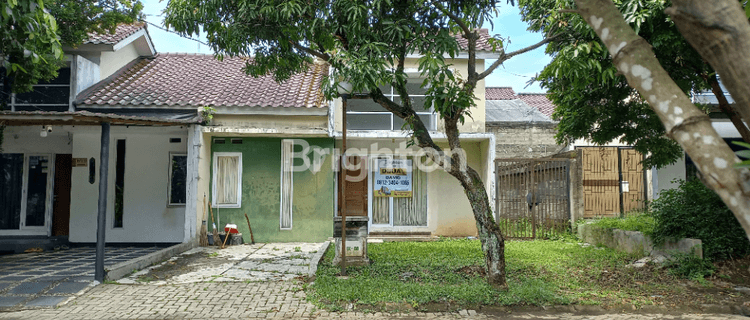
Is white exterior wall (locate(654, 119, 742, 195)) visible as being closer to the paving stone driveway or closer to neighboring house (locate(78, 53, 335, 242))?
neighboring house (locate(78, 53, 335, 242))

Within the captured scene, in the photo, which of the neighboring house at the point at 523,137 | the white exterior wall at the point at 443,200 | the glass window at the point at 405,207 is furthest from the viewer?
the neighboring house at the point at 523,137

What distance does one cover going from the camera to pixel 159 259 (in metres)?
8.58

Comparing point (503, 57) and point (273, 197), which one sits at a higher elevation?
point (503, 57)

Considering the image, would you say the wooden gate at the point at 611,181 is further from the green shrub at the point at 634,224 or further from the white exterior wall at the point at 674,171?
the green shrub at the point at 634,224

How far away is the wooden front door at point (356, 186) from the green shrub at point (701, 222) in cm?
706

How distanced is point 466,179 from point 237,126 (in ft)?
22.4

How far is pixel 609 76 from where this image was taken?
21.0 ft

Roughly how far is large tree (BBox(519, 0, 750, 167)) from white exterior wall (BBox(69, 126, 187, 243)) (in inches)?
332

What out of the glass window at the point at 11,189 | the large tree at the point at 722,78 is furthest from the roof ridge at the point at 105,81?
the large tree at the point at 722,78

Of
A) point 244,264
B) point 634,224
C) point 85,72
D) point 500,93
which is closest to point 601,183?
point 634,224

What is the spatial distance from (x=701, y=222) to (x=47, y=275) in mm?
10190

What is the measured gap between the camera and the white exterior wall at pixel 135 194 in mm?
11047

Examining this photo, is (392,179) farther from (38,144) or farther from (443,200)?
(38,144)

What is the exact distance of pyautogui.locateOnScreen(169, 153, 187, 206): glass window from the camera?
37.2 ft
